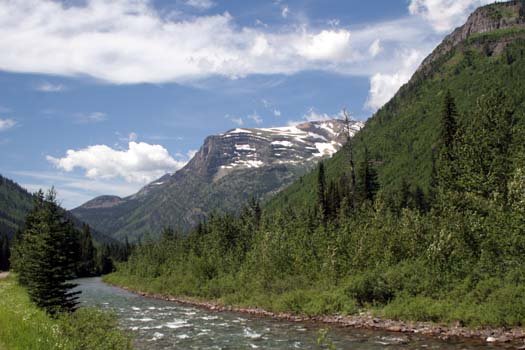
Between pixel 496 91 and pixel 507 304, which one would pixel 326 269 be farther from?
pixel 496 91

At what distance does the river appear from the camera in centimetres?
3169

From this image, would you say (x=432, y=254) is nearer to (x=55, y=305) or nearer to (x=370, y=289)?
(x=370, y=289)

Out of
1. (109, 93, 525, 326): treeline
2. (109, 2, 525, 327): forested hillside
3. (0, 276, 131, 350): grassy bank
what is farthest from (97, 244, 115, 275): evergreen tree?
(0, 276, 131, 350): grassy bank

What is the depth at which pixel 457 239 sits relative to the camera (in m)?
43.4

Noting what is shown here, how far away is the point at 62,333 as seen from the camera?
22.4m

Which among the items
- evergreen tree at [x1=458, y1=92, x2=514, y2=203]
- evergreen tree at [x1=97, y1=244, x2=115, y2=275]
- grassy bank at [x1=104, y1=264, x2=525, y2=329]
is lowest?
evergreen tree at [x1=97, y1=244, x2=115, y2=275]

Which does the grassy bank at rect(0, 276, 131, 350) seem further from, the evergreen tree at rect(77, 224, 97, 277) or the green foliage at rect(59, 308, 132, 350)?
the evergreen tree at rect(77, 224, 97, 277)

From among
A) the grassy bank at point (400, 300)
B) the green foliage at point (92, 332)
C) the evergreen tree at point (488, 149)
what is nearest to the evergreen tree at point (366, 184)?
the grassy bank at point (400, 300)

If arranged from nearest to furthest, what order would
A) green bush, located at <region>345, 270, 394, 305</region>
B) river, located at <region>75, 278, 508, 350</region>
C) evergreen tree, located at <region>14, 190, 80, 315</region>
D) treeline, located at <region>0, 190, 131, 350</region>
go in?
treeline, located at <region>0, 190, 131, 350</region>
river, located at <region>75, 278, 508, 350</region>
evergreen tree, located at <region>14, 190, 80, 315</region>
green bush, located at <region>345, 270, 394, 305</region>

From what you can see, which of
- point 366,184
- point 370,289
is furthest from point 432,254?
point 366,184

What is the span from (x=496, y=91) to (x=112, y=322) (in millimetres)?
45138

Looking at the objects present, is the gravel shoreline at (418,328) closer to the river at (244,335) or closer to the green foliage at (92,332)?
the river at (244,335)

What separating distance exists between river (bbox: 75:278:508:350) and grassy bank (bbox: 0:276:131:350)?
6.44m

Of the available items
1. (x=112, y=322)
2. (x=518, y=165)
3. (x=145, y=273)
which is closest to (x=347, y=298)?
(x=518, y=165)
